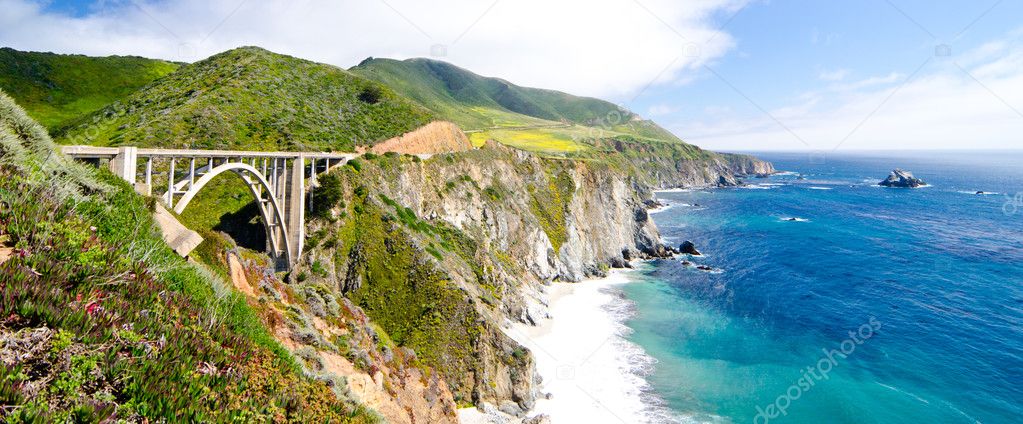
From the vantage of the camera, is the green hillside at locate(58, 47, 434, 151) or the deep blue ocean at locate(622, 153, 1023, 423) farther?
the green hillside at locate(58, 47, 434, 151)

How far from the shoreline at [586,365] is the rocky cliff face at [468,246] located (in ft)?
6.99

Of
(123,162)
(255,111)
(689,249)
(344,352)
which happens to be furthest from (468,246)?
(689,249)

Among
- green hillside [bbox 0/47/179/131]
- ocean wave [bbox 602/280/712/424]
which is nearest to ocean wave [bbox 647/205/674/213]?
ocean wave [bbox 602/280/712/424]

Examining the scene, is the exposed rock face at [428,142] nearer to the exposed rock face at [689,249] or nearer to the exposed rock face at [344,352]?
the exposed rock face at [344,352]

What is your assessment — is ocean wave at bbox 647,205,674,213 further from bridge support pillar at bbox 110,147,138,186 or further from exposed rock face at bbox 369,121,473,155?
bridge support pillar at bbox 110,147,138,186

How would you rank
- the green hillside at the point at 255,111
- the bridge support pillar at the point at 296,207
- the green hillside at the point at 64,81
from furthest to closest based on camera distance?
1. the green hillside at the point at 64,81
2. the green hillside at the point at 255,111
3. the bridge support pillar at the point at 296,207

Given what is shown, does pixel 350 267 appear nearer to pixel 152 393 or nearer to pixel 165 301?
pixel 165 301

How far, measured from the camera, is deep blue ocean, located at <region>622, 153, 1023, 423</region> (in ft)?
117

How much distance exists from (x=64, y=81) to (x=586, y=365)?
3517 inches

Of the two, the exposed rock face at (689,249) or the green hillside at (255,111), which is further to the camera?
the exposed rock face at (689,249)

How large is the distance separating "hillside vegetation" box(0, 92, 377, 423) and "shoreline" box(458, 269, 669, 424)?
77.4 ft

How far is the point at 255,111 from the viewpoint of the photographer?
173 ft

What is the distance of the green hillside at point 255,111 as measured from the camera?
149 feet
